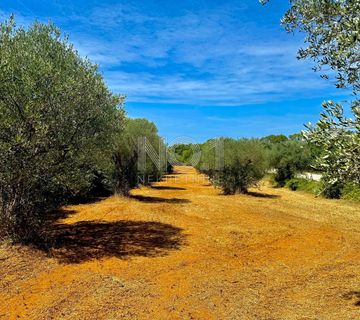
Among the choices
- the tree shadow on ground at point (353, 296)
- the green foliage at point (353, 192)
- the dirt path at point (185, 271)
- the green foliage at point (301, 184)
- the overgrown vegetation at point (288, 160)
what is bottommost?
the tree shadow on ground at point (353, 296)

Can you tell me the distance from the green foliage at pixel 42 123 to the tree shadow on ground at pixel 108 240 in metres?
1.53

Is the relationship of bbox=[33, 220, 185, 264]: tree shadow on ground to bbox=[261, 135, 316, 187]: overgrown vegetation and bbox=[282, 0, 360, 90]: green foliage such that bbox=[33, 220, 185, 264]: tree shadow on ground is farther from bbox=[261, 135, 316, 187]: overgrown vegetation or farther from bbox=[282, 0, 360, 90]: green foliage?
bbox=[261, 135, 316, 187]: overgrown vegetation

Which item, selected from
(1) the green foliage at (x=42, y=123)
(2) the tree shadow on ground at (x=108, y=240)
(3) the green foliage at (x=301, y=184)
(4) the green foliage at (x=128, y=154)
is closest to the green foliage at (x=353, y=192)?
(3) the green foliage at (x=301, y=184)

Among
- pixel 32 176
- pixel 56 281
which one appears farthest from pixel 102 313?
pixel 32 176

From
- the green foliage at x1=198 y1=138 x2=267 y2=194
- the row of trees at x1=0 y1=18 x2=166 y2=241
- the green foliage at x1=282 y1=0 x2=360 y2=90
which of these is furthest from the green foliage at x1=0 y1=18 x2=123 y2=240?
the green foliage at x1=198 y1=138 x2=267 y2=194

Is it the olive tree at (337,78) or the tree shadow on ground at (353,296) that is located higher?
the olive tree at (337,78)

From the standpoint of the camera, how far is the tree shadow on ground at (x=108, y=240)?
13219mm

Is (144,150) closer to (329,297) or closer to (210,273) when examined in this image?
(210,273)

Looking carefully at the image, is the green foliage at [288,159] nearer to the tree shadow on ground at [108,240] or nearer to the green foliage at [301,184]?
the green foliage at [301,184]

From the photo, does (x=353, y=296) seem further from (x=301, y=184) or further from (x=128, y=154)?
(x=301, y=184)

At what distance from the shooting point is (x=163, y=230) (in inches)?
708

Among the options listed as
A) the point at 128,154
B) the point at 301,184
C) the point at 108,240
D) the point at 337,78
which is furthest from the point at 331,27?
the point at 301,184

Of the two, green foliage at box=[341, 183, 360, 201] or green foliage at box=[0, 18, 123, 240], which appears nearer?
green foliage at box=[341, 183, 360, 201]

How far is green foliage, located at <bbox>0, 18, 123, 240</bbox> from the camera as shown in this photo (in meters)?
11.4
